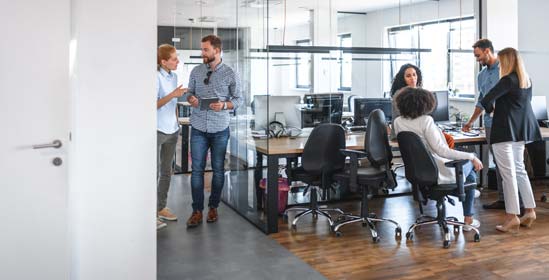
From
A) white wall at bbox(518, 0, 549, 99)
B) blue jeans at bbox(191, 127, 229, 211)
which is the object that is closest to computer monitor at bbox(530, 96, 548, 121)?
white wall at bbox(518, 0, 549, 99)

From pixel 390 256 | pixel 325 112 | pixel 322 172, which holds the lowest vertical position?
pixel 390 256

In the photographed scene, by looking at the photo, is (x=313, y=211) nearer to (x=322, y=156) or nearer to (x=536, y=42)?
(x=322, y=156)

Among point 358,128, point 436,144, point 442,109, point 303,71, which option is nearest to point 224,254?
point 436,144

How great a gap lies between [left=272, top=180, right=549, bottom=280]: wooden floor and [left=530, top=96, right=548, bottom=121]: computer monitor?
1835mm

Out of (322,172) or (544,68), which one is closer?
Answer: (322,172)

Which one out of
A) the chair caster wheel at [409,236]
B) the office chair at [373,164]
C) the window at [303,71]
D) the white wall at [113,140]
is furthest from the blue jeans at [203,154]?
the window at [303,71]

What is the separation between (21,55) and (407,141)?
2.66 m

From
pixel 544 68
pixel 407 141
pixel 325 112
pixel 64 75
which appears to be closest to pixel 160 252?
pixel 64 75

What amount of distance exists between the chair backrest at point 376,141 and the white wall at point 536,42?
142 inches

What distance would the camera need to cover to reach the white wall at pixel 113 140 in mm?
2639

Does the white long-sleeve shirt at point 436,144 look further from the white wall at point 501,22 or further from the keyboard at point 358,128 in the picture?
the white wall at point 501,22

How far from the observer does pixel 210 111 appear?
451 cm

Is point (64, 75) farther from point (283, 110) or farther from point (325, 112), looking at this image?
point (325, 112)

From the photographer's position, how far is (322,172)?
4.45 metres
